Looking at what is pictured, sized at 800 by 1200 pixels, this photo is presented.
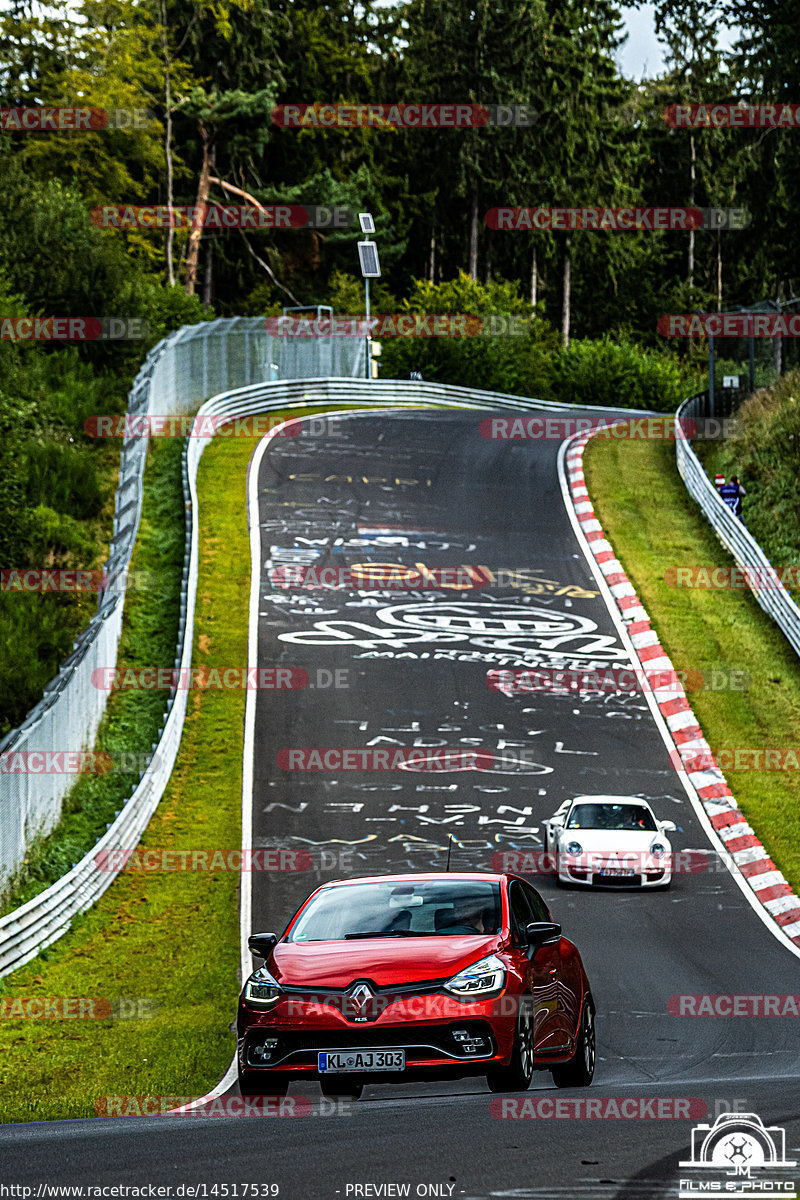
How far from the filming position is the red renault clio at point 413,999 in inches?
348

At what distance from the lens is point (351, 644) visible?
96.3 ft

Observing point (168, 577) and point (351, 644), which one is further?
point (168, 577)

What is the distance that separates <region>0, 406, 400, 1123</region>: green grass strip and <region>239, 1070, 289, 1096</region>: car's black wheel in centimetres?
189

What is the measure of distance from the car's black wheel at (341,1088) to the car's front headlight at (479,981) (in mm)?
755

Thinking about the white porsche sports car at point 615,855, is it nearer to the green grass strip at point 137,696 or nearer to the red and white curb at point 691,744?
the red and white curb at point 691,744

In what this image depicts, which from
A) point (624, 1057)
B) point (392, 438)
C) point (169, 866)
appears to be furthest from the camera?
point (392, 438)

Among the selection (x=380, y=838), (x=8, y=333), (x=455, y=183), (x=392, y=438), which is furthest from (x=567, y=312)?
(x=380, y=838)

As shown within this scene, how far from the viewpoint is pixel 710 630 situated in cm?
3114

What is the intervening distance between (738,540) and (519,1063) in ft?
88.0

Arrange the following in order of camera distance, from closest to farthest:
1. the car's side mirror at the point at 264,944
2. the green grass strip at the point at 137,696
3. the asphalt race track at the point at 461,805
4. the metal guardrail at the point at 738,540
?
1. the asphalt race track at the point at 461,805
2. the car's side mirror at the point at 264,944
3. the green grass strip at the point at 137,696
4. the metal guardrail at the point at 738,540

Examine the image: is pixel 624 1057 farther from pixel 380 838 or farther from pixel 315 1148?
pixel 380 838

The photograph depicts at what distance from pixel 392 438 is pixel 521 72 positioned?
42186 millimetres

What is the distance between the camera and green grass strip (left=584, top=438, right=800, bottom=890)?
2350cm
